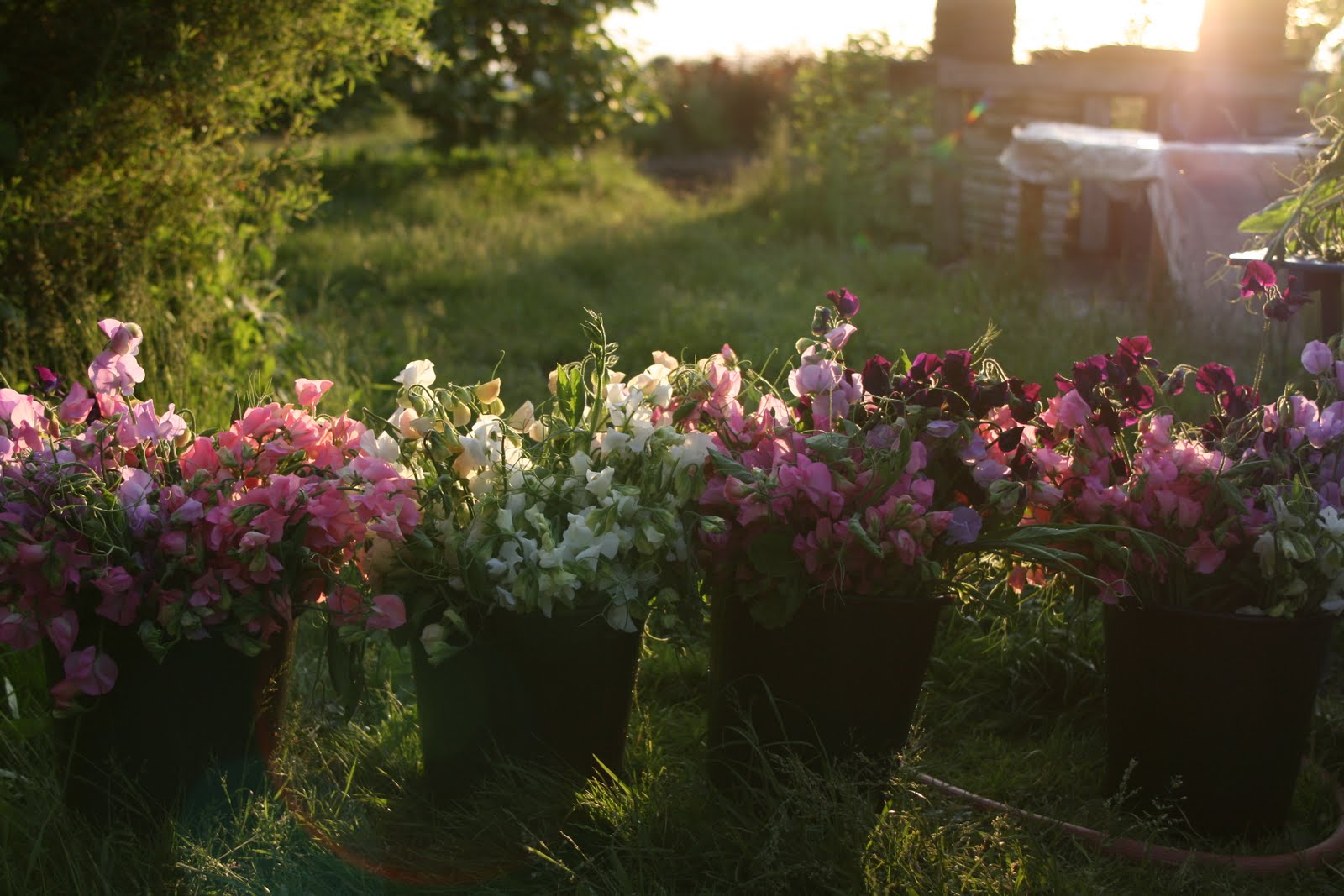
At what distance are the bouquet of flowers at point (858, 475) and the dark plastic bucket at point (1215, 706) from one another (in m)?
0.41

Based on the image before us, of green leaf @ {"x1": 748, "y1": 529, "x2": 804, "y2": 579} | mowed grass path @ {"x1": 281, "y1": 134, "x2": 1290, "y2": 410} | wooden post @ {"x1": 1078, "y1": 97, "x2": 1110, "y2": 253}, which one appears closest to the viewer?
green leaf @ {"x1": 748, "y1": 529, "x2": 804, "y2": 579}

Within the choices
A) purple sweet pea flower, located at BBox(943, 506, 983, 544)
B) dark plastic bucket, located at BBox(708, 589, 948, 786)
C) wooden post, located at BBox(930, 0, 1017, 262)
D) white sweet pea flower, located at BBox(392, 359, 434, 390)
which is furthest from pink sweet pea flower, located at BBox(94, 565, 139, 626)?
wooden post, located at BBox(930, 0, 1017, 262)

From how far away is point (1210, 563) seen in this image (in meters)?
2.04

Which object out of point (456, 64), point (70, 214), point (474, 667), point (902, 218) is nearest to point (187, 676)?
point (474, 667)

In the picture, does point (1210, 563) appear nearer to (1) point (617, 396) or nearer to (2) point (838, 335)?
(2) point (838, 335)

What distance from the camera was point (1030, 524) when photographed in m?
2.12

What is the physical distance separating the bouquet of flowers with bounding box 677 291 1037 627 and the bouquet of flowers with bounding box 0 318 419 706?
1.83ft

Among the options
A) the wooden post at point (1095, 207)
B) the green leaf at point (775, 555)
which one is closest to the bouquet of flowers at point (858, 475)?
the green leaf at point (775, 555)

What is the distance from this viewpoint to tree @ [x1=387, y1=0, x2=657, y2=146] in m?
10.5

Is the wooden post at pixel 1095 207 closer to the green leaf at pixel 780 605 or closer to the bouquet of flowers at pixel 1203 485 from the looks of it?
the bouquet of flowers at pixel 1203 485

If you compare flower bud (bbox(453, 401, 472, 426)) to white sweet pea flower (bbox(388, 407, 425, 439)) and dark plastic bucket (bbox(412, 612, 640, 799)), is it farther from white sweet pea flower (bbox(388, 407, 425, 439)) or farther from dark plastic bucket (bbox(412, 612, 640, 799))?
dark plastic bucket (bbox(412, 612, 640, 799))

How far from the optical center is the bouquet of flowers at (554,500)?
1.87m

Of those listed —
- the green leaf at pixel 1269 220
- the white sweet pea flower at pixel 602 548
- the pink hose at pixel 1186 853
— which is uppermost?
the green leaf at pixel 1269 220

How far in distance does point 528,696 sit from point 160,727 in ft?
2.05
